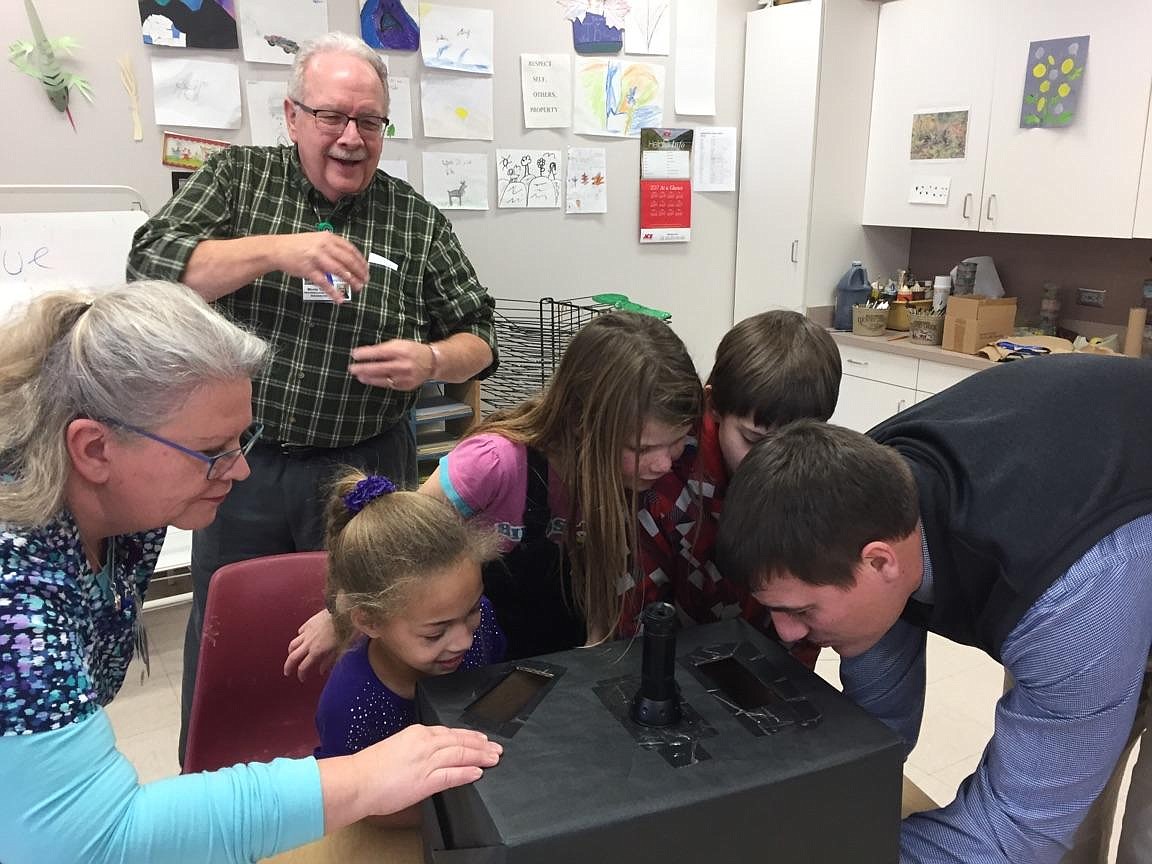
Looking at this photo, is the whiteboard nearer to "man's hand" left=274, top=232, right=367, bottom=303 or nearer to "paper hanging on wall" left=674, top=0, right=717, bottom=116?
"man's hand" left=274, top=232, right=367, bottom=303

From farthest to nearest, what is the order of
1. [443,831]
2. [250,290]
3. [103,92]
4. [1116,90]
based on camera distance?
[1116,90], [103,92], [250,290], [443,831]

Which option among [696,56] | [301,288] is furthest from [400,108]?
[301,288]

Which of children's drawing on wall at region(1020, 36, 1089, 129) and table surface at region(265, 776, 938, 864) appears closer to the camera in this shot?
table surface at region(265, 776, 938, 864)

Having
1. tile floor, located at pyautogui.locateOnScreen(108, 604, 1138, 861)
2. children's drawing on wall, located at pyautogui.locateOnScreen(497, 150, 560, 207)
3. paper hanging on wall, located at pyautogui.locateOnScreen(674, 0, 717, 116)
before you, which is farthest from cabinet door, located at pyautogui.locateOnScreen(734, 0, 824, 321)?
tile floor, located at pyautogui.locateOnScreen(108, 604, 1138, 861)

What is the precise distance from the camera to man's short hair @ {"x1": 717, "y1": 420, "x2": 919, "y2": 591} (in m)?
0.82

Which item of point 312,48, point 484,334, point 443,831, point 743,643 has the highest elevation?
point 312,48

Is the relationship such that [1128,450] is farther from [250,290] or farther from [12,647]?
[250,290]

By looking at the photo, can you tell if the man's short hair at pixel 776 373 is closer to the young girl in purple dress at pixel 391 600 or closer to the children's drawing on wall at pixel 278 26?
the young girl in purple dress at pixel 391 600

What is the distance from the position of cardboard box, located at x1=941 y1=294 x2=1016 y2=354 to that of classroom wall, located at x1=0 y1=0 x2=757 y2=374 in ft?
3.02

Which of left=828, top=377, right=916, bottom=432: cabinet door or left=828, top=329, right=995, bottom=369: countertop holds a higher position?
left=828, top=329, right=995, bottom=369: countertop

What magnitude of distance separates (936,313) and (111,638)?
10.3 ft

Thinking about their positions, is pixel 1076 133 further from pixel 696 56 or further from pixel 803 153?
pixel 696 56

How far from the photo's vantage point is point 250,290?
5.43ft

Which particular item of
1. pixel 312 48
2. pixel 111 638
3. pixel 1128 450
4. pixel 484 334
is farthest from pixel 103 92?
pixel 1128 450
